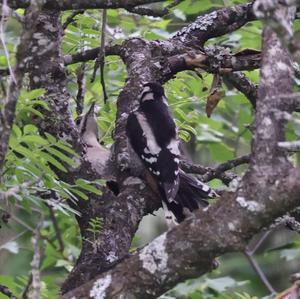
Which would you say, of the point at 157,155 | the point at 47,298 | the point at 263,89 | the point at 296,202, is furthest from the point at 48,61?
the point at 296,202

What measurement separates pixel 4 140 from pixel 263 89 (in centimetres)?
90

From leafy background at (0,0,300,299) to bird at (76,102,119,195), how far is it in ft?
0.26

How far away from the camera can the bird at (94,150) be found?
13.4 ft

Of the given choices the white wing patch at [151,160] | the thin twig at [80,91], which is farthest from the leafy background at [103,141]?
the white wing patch at [151,160]

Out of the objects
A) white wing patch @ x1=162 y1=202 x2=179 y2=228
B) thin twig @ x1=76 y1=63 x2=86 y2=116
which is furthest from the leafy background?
white wing patch @ x1=162 y1=202 x2=179 y2=228

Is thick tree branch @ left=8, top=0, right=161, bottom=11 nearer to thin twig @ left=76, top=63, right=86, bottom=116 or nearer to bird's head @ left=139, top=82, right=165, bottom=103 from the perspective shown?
bird's head @ left=139, top=82, right=165, bottom=103

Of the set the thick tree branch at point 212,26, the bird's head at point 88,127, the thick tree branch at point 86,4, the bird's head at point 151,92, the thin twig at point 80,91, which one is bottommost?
the bird's head at point 88,127

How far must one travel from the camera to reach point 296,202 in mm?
2699

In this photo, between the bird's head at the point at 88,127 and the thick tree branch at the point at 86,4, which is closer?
the thick tree branch at the point at 86,4

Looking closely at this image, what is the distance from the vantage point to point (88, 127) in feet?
16.5

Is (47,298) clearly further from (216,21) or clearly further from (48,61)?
(216,21)

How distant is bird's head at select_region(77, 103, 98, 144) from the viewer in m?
4.83

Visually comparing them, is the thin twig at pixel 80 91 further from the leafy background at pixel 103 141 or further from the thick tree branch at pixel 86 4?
the thick tree branch at pixel 86 4

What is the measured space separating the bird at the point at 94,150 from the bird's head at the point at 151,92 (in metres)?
0.35
